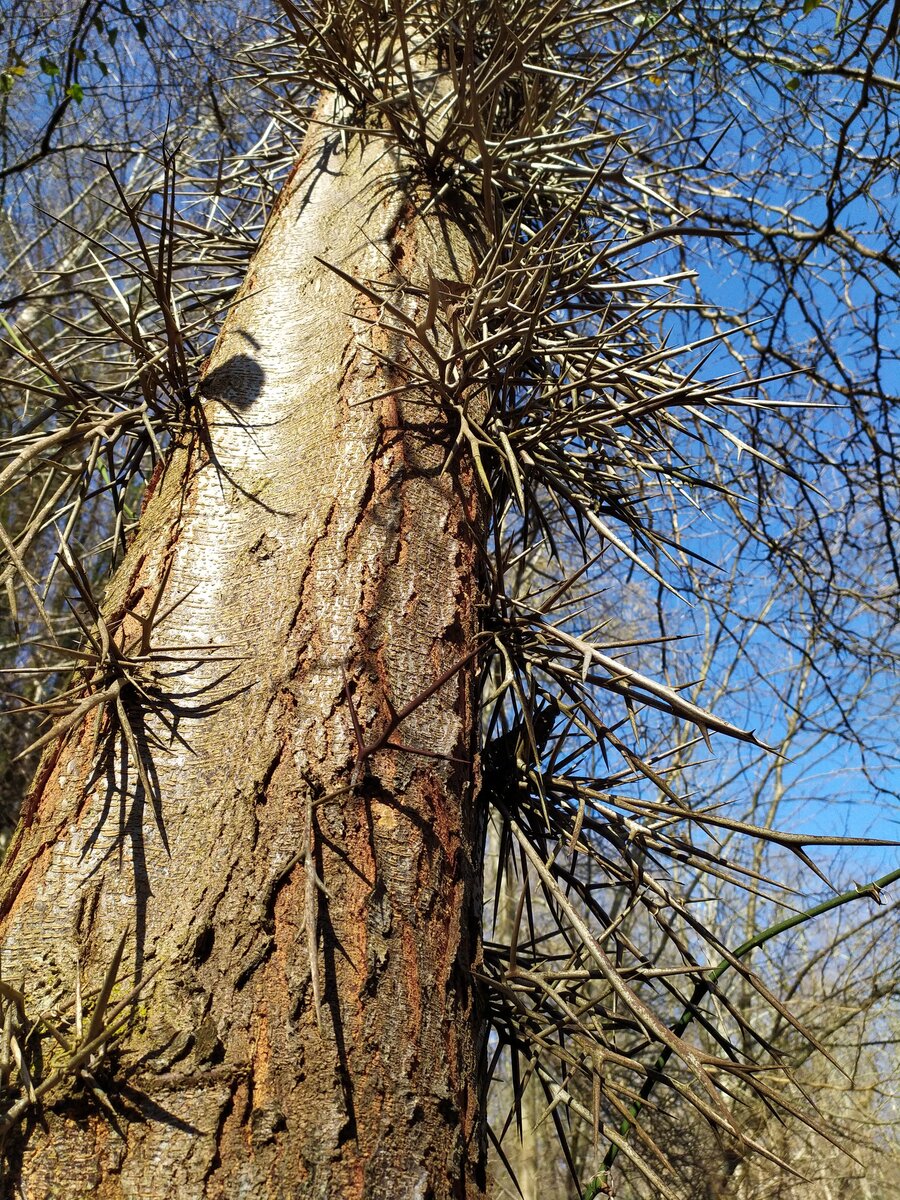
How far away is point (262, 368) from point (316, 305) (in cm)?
14

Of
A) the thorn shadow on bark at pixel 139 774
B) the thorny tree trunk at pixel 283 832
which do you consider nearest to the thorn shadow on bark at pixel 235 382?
the thorny tree trunk at pixel 283 832

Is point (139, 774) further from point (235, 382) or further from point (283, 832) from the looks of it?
point (235, 382)

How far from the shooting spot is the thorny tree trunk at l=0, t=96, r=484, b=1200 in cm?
81

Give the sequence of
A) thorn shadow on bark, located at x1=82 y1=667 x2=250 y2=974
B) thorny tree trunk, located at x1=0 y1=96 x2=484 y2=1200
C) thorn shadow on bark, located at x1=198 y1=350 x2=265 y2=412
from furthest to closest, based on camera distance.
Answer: thorn shadow on bark, located at x1=198 y1=350 x2=265 y2=412 → thorn shadow on bark, located at x1=82 y1=667 x2=250 y2=974 → thorny tree trunk, located at x1=0 y1=96 x2=484 y2=1200

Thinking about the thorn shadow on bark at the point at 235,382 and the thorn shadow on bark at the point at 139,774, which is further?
the thorn shadow on bark at the point at 235,382

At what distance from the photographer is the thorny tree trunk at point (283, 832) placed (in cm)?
81

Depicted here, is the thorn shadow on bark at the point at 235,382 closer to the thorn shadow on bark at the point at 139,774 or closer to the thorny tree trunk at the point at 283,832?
the thorny tree trunk at the point at 283,832

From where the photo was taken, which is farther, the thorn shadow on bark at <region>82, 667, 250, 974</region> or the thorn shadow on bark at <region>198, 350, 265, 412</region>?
the thorn shadow on bark at <region>198, 350, 265, 412</region>

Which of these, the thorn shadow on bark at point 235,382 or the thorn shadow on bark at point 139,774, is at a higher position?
the thorn shadow on bark at point 235,382

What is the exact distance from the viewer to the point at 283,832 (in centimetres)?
94

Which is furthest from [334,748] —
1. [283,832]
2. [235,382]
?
[235,382]

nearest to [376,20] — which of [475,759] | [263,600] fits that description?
[263,600]

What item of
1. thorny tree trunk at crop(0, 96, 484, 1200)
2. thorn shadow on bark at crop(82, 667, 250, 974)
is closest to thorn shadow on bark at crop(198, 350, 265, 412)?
thorny tree trunk at crop(0, 96, 484, 1200)

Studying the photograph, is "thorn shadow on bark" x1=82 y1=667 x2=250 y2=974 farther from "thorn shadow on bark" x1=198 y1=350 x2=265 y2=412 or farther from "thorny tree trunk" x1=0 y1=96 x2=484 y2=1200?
"thorn shadow on bark" x1=198 y1=350 x2=265 y2=412
